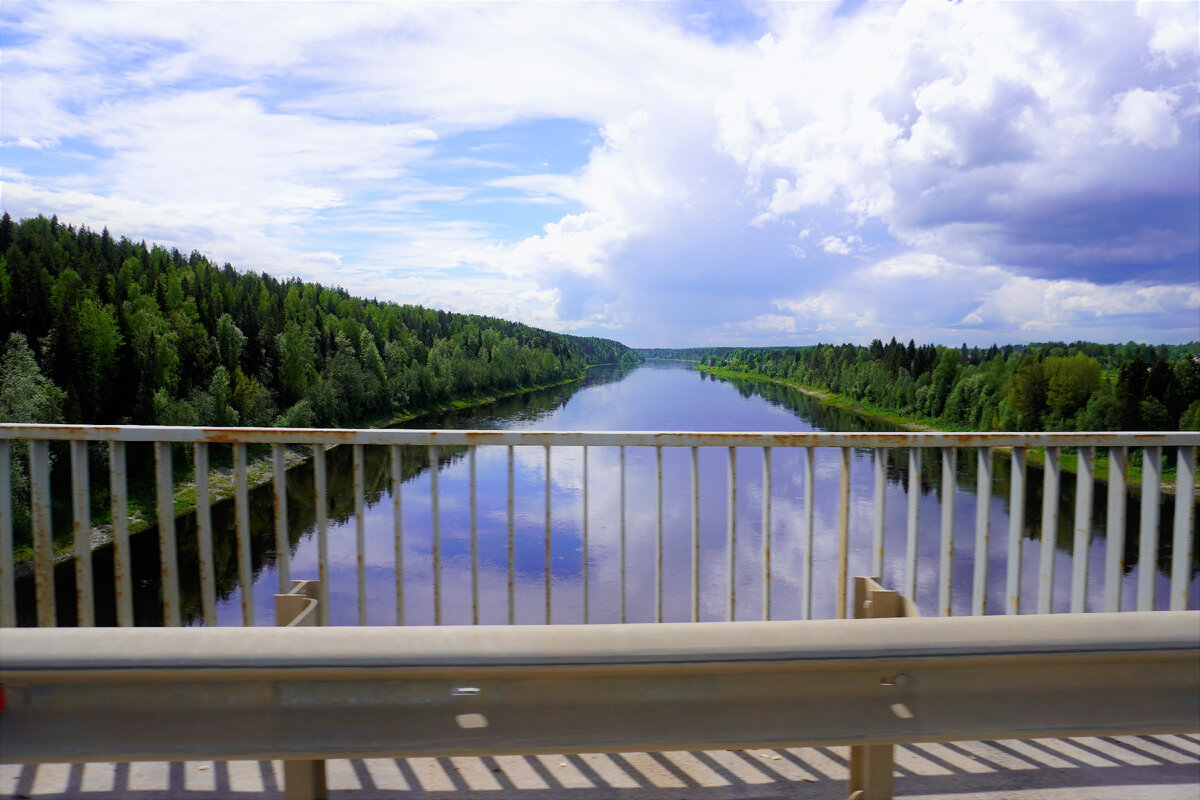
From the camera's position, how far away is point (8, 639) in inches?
62.7

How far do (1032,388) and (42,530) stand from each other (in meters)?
75.0

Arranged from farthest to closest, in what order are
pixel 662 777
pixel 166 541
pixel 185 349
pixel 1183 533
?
pixel 185 349
pixel 1183 533
pixel 166 541
pixel 662 777

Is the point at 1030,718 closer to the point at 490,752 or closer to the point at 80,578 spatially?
the point at 490,752

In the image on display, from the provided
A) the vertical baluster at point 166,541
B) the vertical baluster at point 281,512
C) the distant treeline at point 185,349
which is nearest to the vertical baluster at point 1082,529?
the vertical baluster at point 281,512

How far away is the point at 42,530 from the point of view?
3162mm

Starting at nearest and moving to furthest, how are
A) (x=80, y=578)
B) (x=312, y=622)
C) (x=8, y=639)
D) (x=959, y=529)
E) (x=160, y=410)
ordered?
(x=8, y=639) < (x=312, y=622) < (x=80, y=578) < (x=959, y=529) < (x=160, y=410)

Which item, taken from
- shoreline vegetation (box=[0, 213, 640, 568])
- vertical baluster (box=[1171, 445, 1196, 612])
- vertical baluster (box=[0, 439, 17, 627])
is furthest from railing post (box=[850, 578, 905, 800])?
shoreline vegetation (box=[0, 213, 640, 568])

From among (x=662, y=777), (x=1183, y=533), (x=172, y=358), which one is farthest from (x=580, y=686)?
(x=172, y=358)

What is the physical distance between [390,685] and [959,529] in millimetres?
39612

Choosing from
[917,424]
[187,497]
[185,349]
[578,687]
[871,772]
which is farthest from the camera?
[917,424]

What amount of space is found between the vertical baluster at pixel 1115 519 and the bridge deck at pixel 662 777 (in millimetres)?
963

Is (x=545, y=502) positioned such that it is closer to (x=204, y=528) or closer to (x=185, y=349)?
(x=204, y=528)

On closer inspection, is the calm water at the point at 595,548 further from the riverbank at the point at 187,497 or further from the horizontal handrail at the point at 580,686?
the horizontal handrail at the point at 580,686

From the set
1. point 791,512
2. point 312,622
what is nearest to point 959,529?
point 791,512
